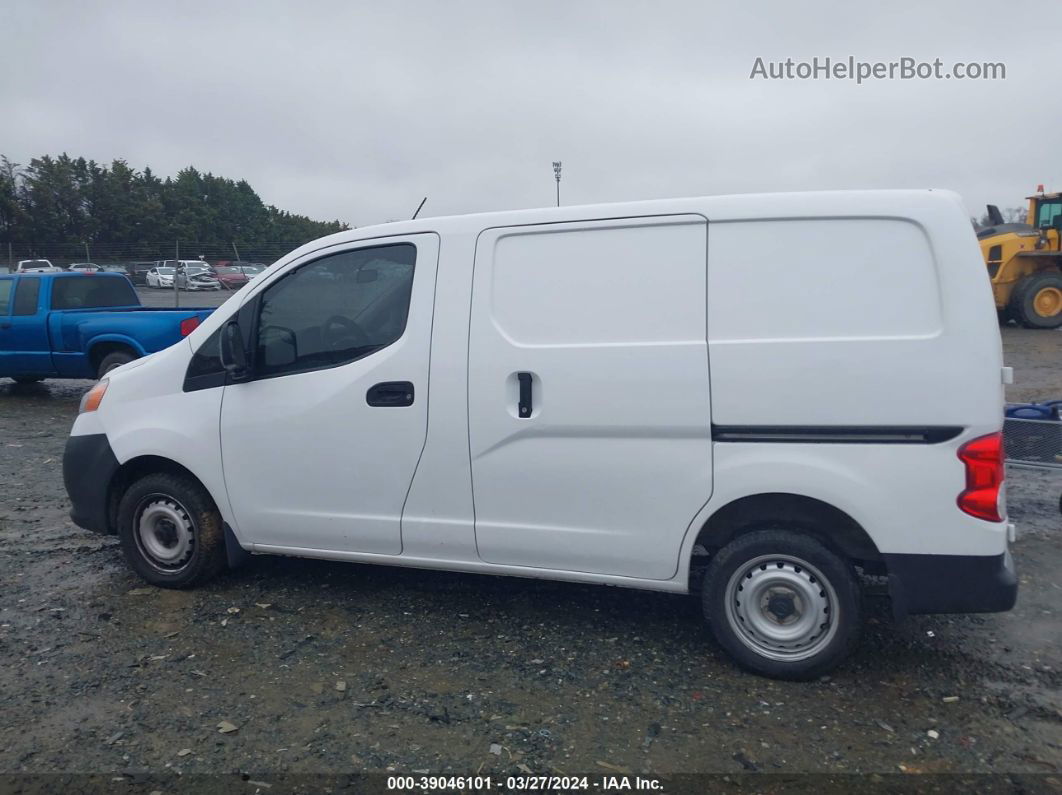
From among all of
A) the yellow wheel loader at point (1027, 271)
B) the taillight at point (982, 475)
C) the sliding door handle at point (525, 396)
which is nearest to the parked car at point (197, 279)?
the yellow wheel loader at point (1027, 271)

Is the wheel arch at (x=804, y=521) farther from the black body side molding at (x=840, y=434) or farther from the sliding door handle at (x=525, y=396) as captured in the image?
the sliding door handle at (x=525, y=396)

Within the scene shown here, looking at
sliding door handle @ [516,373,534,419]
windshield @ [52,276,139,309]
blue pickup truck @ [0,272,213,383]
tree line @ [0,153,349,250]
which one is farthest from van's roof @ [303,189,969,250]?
tree line @ [0,153,349,250]

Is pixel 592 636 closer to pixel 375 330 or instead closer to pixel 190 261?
pixel 375 330

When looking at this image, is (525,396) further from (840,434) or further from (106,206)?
(106,206)

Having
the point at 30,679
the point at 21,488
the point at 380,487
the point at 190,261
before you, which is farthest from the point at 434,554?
the point at 190,261

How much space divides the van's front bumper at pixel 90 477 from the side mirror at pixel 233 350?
977mm

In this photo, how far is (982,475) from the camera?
3510 millimetres

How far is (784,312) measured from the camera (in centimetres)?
374

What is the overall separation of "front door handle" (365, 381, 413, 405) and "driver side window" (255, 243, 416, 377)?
20cm

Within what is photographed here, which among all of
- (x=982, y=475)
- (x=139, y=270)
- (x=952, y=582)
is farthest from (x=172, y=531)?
(x=139, y=270)

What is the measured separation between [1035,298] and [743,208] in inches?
740

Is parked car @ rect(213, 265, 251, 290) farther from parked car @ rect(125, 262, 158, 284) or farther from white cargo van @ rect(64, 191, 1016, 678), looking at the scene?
white cargo van @ rect(64, 191, 1016, 678)

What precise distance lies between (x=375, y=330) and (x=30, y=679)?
2199mm

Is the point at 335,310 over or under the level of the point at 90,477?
over
